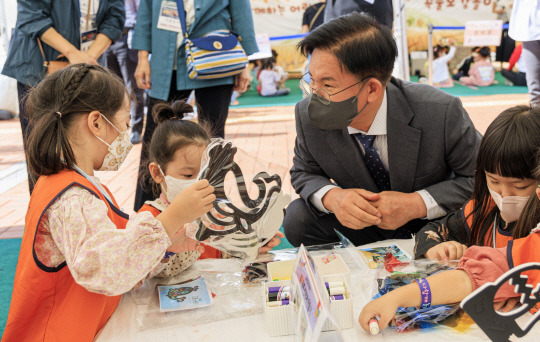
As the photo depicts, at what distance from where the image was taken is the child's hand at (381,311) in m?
1.19

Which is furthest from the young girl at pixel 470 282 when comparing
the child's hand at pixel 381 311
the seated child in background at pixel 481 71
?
the seated child in background at pixel 481 71

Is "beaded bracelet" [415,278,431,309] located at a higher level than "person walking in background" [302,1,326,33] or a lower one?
higher

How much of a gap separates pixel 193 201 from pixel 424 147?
0.98 metres

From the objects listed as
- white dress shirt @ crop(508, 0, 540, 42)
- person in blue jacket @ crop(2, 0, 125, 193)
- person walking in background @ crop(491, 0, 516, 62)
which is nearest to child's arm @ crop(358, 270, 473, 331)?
person in blue jacket @ crop(2, 0, 125, 193)

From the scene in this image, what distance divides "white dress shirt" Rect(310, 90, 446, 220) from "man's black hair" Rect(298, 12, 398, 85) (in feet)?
0.48

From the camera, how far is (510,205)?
4.76 feet

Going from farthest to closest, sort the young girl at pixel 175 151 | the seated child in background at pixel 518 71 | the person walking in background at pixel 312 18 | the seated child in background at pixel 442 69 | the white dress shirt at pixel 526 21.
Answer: the seated child in background at pixel 442 69 < the seated child in background at pixel 518 71 < the person walking in background at pixel 312 18 < the white dress shirt at pixel 526 21 < the young girl at pixel 175 151

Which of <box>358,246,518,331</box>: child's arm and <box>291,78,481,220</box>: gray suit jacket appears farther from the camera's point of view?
<box>291,78,481,220</box>: gray suit jacket

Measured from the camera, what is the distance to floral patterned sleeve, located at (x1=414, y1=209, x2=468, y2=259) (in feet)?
5.24

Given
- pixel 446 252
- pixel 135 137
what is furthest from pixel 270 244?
pixel 135 137

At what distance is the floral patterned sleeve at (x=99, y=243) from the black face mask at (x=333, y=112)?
831 millimetres

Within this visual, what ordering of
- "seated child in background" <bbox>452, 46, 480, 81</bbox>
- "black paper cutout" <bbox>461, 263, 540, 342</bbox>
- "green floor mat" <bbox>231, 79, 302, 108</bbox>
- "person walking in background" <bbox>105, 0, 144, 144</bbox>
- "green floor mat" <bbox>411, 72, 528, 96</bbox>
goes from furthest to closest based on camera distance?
"seated child in background" <bbox>452, 46, 480, 81</bbox>
"green floor mat" <bbox>231, 79, 302, 108</bbox>
"green floor mat" <bbox>411, 72, 528, 96</bbox>
"person walking in background" <bbox>105, 0, 144, 144</bbox>
"black paper cutout" <bbox>461, 263, 540, 342</bbox>

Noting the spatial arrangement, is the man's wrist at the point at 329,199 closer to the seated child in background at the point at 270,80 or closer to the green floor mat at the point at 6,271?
Answer: the green floor mat at the point at 6,271

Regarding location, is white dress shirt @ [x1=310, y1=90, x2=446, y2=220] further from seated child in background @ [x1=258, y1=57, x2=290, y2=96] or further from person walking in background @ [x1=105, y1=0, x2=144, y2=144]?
seated child in background @ [x1=258, y1=57, x2=290, y2=96]
